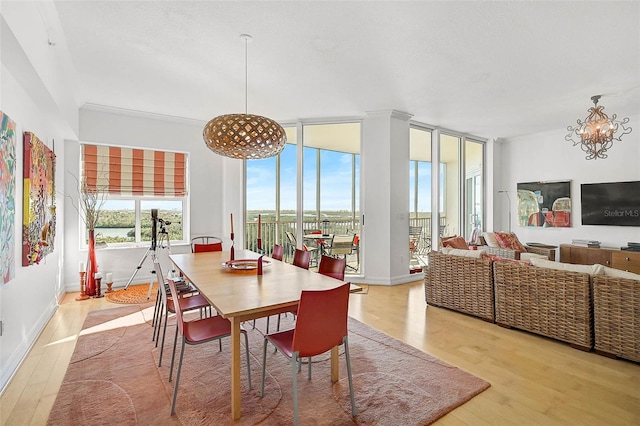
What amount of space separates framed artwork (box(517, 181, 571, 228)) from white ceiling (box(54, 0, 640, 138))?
164 cm

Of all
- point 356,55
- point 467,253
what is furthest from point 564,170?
point 356,55

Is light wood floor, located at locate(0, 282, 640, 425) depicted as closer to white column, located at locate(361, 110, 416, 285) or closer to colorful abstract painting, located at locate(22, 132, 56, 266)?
colorful abstract painting, located at locate(22, 132, 56, 266)

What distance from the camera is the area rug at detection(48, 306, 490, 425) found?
1.89 metres

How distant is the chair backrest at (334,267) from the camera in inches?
101

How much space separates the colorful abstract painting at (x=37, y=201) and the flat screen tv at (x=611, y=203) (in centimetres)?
760

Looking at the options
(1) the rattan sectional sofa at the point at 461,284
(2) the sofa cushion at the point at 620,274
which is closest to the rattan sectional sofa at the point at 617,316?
(2) the sofa cushion at the point at 620,274

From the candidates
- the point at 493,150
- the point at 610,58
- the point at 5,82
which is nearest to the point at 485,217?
the point at 493,150

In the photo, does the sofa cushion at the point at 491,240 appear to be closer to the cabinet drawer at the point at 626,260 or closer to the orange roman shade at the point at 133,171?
the cabinet drawer at the point at 626,260

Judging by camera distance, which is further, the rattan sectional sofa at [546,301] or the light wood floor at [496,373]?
the rattan sectional sofa at [546,301]

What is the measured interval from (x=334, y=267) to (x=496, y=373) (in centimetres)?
141

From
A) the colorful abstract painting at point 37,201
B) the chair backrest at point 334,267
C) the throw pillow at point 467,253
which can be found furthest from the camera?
the throw pillow at point 467,253

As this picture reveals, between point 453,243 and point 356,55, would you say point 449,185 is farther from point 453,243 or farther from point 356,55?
point 356,55

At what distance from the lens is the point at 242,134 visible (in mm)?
2572

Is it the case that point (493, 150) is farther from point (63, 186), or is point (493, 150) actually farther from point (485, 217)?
point (63, 186)
